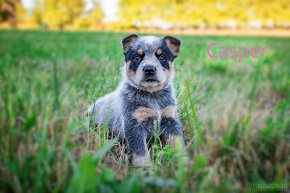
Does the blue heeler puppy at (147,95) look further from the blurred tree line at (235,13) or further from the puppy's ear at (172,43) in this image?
the blurred tree line at (235,13)

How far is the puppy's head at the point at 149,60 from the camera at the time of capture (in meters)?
2.64

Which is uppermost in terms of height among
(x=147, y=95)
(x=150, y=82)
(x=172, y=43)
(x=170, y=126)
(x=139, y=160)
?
(x=172, y=43)

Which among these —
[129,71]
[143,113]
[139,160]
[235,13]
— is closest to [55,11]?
[235,13]

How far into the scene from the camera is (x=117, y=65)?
3184mm

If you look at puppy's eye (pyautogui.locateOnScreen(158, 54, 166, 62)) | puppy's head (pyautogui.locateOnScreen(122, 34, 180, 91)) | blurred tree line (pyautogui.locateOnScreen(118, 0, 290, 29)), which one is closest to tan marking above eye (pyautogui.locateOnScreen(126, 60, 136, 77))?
puppy's head (pyautogui.locateOnScreen(122, 34, 180, 91))

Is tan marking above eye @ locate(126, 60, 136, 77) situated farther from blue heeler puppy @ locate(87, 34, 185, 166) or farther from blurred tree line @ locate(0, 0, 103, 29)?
blurred tree line @ locate(0, 0, 103, 29)

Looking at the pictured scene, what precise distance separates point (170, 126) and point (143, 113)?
24 cm

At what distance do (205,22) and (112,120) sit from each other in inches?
1331

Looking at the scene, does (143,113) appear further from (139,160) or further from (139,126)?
(139,160)

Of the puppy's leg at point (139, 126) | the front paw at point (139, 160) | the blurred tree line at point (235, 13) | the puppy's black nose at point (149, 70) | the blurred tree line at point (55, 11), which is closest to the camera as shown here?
the front paw at point (139, 160)

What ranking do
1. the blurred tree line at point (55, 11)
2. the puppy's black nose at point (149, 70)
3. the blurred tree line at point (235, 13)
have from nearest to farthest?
1. the puppy's black nose at point (149, 70)
2. the blurred tree line at point (235, 13)
3. the blurred tree line at point (55, 11)

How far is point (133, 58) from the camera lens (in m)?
2.77

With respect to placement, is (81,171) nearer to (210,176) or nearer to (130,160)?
(210,176)

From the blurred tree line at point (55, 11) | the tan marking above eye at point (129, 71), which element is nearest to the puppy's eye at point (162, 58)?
the tan marking above eye at point (129, 71)
